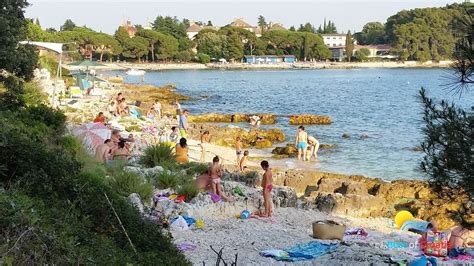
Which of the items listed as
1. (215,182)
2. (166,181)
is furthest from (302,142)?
(166,181)

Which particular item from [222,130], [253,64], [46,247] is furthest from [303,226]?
[253,64]

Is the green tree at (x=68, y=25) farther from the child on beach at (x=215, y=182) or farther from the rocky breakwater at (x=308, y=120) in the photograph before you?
the child on beach at (x=215, y=182)

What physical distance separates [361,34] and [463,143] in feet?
604

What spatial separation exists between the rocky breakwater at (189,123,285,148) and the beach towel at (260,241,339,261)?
15627mm

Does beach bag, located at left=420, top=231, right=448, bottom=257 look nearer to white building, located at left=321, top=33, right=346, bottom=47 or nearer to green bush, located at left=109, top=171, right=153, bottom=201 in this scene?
green bush, located at left=109, top=171, right=153, bottom=201

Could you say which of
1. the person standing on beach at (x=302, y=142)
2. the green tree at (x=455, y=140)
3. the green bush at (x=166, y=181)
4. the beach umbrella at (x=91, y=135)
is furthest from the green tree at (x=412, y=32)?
the green tree at (x=455, y=140)

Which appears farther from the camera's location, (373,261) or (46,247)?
(373,261)

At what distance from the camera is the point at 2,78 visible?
14828 mm

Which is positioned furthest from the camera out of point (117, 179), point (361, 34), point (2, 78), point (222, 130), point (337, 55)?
point (361, 34)

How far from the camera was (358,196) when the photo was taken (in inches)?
573

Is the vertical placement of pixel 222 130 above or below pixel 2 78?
below

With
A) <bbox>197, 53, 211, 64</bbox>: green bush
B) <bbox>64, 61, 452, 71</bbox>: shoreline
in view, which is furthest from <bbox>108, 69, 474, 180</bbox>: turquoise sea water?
<bbox>197, 53, 211, 64</bbox>: green bush

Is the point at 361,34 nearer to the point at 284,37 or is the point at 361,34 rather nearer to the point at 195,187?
the point at 284,37

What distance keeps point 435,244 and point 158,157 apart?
23.3 feet
